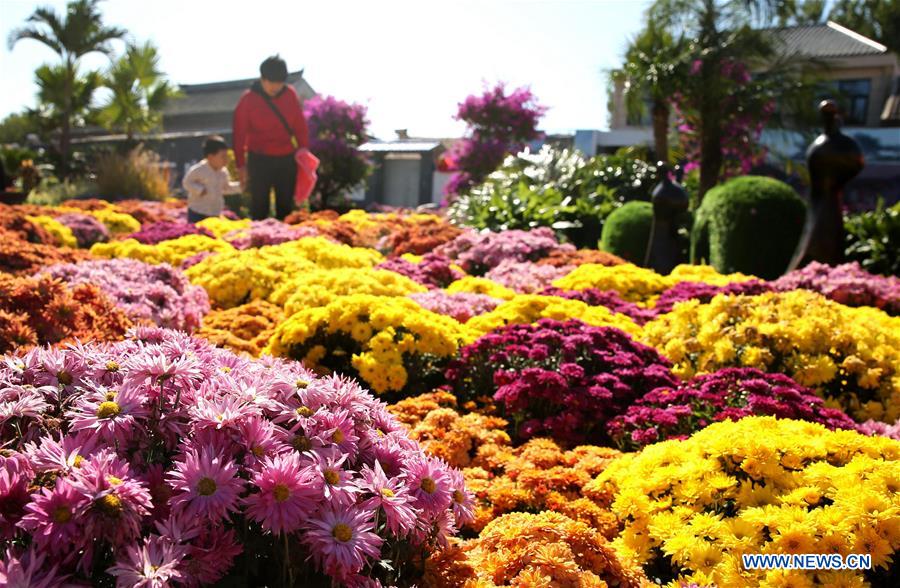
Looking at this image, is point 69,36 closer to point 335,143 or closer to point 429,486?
point 335,143

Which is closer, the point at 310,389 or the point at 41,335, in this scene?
the point at 310,389

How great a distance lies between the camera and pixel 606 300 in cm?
623

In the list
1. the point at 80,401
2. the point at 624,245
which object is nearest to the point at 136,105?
the point at 624,245

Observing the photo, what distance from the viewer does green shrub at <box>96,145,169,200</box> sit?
1902 centimetres

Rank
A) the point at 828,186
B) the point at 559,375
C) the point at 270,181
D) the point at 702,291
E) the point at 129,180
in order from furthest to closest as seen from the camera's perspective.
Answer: the point at 129,180 → the point at 270,181 → the point at 828,186 → the point at 702,291 → the point at 559,375

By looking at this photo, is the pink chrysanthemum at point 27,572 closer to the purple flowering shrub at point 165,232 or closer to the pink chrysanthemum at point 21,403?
the pink chrysanthemum at point 21,403

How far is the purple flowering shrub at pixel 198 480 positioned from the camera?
52.1 inches

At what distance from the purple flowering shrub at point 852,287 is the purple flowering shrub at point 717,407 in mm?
3021

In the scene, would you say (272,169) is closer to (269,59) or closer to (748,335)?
(269,59)

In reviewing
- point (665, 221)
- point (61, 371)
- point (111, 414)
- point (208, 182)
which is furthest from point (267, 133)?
point (111, 414)

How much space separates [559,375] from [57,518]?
9.13ft

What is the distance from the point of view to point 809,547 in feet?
6.57

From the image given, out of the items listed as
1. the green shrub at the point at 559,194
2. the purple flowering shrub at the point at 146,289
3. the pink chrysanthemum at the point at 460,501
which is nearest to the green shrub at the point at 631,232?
the green shrub at the point at 559,194

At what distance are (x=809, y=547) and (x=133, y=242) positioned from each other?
7.03 m
